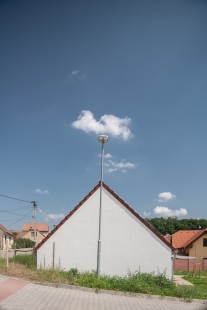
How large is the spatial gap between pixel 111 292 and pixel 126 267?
9.33ft

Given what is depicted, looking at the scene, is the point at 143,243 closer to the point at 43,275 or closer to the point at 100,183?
the point at 100,183

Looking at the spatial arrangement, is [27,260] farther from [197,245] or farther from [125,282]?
[197,245]

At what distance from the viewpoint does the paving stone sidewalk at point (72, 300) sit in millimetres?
7965

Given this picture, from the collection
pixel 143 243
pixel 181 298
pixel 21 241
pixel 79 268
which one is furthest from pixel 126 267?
pixel 21 241

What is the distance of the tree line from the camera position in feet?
286

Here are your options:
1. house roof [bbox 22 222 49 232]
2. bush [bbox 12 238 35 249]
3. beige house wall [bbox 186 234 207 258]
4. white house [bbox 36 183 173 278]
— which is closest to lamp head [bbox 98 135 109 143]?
white house [bbox 36 183 173 278]

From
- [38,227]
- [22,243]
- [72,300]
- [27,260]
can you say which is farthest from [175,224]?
[72,300]

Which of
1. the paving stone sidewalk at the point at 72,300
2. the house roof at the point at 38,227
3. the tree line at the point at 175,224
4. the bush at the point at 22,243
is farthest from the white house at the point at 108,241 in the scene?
the tree line at the point at 175,224

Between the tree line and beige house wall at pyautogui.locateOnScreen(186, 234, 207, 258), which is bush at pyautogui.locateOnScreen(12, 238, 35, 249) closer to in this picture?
beige house wall at pyautogui.locateOnScreen(186, 234, 207, 258)

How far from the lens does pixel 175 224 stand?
89.4 meters

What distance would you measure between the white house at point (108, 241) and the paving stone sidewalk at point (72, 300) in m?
2.82

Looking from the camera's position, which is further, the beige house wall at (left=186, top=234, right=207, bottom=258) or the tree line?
the tree line

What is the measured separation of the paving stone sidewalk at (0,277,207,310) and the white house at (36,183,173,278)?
2.82 m

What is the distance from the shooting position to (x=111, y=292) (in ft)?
31.9
